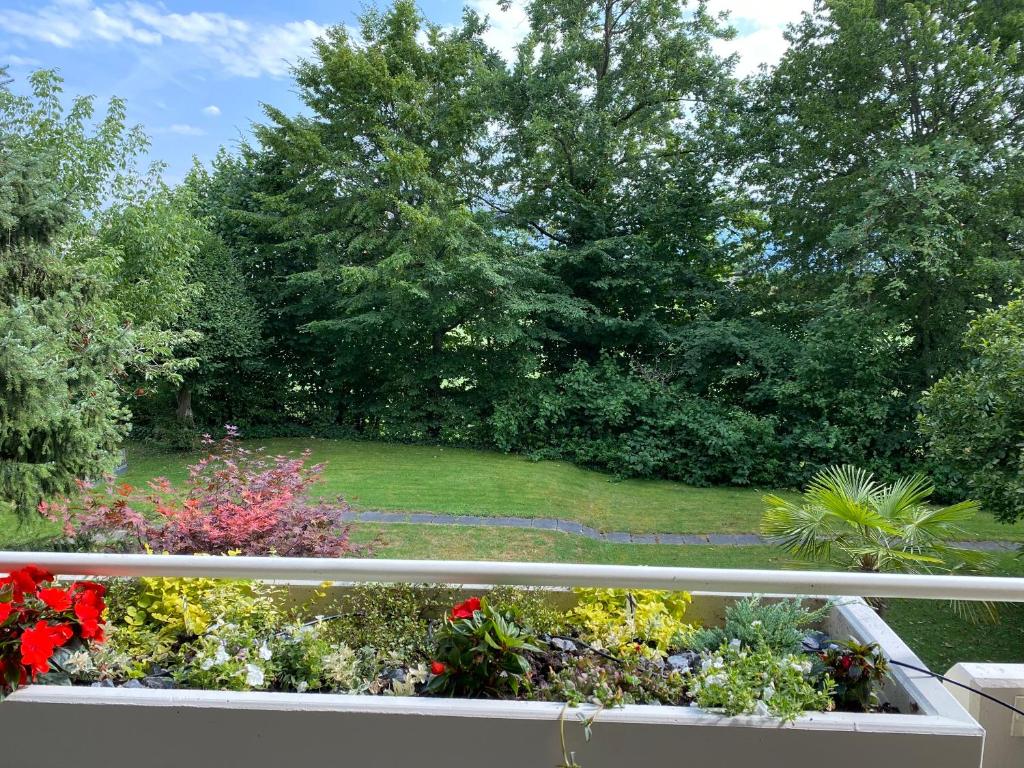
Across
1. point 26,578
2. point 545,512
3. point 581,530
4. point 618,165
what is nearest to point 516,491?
point 545,512

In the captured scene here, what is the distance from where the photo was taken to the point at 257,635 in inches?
45.8

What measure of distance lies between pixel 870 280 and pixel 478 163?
3948 mm

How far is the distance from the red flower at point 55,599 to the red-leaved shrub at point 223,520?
119cm

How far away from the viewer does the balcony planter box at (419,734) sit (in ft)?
2.81

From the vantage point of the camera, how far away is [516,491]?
5078mm

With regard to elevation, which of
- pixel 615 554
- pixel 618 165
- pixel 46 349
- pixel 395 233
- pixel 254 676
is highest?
pixel 618 165

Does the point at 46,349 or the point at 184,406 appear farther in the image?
the point at 184,406

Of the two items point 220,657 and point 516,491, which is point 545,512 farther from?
point 220,657

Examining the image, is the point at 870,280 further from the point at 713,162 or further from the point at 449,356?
the point at 449,356

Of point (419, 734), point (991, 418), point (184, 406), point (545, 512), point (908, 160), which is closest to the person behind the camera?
point (419, 734)

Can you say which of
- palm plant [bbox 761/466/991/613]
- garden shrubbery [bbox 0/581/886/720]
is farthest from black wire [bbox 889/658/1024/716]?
palm plant [bbox 761/466/991/613]

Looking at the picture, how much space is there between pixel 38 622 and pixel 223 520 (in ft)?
4.73

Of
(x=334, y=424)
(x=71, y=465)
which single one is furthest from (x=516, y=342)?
(x=71, y=465)

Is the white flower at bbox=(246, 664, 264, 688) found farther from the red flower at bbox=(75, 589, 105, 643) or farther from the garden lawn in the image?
the garden lawn
